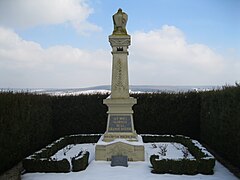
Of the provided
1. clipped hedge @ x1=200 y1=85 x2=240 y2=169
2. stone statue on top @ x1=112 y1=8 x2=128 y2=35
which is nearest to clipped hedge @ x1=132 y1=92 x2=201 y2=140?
clipped hedge @ x1=200 y1=85 x2=240 y2=169

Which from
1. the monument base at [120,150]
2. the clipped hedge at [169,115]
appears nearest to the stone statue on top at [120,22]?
the monument base at [120,150]

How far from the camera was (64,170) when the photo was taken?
7.68 m

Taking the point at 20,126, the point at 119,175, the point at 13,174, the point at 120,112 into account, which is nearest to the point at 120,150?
the point at 120,112

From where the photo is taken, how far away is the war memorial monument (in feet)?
28.2

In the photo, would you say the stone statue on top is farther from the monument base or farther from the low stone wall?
the low stone wall

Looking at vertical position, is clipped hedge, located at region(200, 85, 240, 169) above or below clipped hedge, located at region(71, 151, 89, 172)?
above

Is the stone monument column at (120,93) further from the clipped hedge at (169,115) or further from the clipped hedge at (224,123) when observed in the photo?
the clipped hedge at (169,115)

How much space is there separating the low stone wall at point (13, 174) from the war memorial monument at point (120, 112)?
2458 mm

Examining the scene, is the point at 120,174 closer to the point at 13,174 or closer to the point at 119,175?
the point at 119,175

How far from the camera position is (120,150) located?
8.60m

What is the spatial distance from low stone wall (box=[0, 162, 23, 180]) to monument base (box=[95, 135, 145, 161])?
2.47 m

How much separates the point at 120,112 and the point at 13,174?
3837 mm

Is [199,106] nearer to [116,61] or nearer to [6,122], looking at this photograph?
[116,61]

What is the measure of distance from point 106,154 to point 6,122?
3.32 metres
